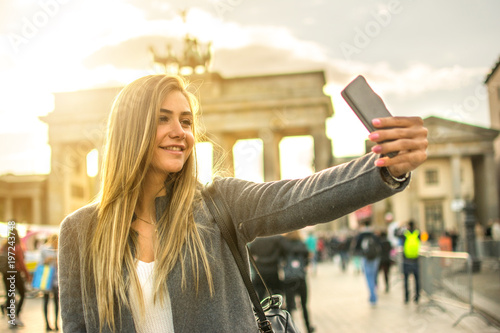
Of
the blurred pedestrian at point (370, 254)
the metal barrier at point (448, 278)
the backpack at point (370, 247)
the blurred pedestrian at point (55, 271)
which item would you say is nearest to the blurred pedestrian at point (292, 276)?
the metal barrier at point (448, 278)

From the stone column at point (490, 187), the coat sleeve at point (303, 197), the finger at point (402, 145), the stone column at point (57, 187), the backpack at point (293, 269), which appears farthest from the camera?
the stone column at point (490, 187)

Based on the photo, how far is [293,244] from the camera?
984cm

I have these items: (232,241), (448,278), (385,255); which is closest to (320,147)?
(385,255)

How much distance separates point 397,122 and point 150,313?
1.20 m

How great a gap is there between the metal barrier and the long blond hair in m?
7.89

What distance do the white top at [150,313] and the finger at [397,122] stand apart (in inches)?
41.8

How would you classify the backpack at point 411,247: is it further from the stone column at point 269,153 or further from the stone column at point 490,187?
the stone column at point 490,187

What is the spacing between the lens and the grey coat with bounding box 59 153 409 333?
194 centimetres

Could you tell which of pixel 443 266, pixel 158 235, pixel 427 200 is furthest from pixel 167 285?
pixel 427 200

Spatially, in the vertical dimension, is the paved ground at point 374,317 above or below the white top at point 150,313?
below

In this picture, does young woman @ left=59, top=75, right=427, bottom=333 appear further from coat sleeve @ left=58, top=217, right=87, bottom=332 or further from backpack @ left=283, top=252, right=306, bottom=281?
backpack @ left=283, top=252, right=306, bottom=281

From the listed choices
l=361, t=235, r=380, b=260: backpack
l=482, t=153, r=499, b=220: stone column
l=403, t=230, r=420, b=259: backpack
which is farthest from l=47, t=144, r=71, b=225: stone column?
l=403, t=230, r=420, b=259: backpack

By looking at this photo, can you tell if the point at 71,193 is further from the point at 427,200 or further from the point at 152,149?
the point at 152,149

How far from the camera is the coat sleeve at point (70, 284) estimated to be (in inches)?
89.2
